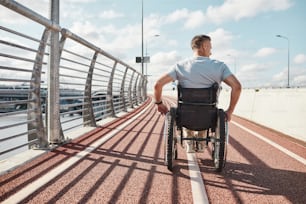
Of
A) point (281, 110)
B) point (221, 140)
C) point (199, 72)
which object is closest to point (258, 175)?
point (221, 140)

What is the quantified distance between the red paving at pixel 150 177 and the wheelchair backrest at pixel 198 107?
25.0 inches

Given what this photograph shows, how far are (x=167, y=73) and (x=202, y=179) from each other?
53.6 inches

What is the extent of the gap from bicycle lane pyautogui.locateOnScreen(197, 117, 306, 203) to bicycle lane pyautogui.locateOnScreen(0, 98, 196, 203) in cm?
34

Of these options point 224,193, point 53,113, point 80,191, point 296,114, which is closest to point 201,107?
point 224,193

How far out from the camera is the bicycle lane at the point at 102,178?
297 centimetres

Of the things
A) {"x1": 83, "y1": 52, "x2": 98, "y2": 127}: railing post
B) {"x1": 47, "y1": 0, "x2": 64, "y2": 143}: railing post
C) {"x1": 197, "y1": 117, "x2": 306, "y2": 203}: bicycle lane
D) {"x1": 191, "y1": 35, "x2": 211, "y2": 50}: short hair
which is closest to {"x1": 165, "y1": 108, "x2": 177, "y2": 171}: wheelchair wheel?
{"x1": 197, "y1": 117, "x2": 306, "y2": 203}: bicycle lane

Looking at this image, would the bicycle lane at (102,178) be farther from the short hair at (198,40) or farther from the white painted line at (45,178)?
the short hair at (198,40)

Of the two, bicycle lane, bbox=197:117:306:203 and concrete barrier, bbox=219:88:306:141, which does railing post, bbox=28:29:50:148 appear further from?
concrete barrier, bbox=219:88:306:141

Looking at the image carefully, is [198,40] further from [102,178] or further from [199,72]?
[102,178]

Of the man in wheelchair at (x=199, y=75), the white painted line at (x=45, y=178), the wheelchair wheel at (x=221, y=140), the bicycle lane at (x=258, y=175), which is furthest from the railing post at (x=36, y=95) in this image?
the wheelchair wheel at (x=221, y=140)

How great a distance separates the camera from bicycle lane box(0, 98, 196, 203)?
9.76 ft

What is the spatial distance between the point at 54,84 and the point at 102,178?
2.32 m

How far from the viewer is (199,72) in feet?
12.5

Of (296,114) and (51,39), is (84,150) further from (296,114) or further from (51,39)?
(296,114)
